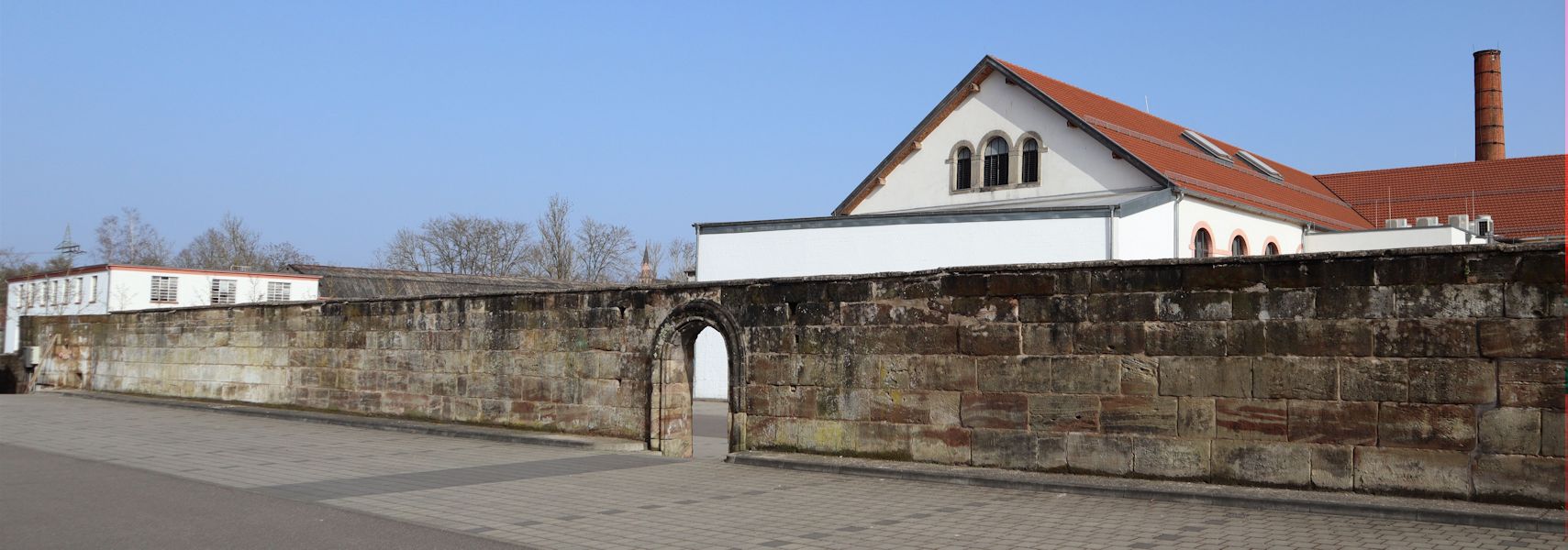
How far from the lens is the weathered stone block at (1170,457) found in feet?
30.0

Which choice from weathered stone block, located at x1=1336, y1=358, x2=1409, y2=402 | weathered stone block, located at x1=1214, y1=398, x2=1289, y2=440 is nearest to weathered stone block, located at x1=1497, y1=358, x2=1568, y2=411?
weathered stone block, located at x1=1336, y1=358, x2=1409, y2=402

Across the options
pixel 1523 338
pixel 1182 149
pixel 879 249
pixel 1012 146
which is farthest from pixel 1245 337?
pixel 1182 149

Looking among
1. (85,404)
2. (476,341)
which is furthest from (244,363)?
(476,341)

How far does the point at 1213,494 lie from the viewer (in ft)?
28.6

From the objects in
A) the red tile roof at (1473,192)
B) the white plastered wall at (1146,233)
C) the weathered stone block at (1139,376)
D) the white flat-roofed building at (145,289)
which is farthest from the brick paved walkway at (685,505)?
the red tile roof at (1473,192)

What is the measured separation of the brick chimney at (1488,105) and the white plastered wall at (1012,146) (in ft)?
85.9

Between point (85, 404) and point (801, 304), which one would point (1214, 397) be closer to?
point (801, 304)

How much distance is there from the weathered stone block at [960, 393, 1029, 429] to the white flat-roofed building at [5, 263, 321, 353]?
36.1 metres

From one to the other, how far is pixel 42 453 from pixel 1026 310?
35.9 feet

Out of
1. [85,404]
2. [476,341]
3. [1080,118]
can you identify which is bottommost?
[85,404]

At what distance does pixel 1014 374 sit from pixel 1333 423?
2679mm

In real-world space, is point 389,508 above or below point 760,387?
below

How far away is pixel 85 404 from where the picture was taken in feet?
72.8

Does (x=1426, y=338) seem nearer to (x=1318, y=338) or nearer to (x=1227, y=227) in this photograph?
(x=1318, y=338)
